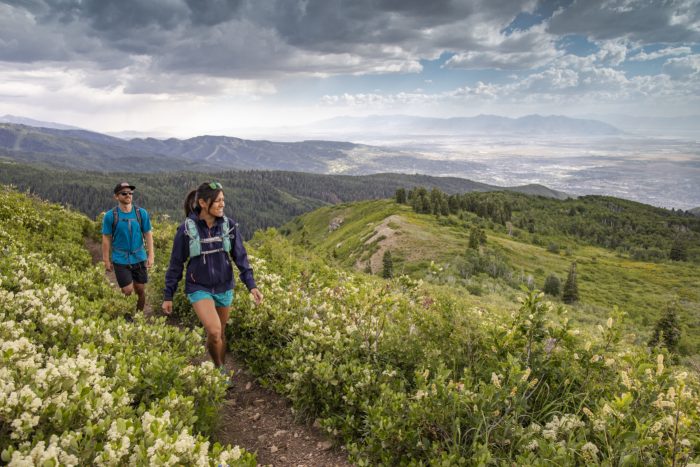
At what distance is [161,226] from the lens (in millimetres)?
17172

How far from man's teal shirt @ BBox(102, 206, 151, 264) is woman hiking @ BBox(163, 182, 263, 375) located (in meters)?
2.73

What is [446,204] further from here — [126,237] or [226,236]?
[226,236]

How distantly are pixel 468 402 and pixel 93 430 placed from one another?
349cm

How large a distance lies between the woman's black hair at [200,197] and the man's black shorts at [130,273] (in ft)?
10.7

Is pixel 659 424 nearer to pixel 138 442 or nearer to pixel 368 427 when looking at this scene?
pixel 368 427

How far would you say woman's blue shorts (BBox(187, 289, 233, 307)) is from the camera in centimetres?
610

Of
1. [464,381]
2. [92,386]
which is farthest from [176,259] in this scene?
[464,381]

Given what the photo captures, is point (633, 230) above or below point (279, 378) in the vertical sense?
below

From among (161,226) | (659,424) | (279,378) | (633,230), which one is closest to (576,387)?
(659,424)

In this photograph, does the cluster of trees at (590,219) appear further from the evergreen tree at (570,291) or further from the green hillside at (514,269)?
the evergreen tree at (570,291)

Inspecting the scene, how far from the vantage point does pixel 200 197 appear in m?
6.11

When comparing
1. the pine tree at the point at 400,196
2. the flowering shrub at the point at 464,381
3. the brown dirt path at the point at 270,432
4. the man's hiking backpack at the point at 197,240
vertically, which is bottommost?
the pine tree at the point at 400,196

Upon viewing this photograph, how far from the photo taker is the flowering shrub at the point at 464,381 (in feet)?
11.7

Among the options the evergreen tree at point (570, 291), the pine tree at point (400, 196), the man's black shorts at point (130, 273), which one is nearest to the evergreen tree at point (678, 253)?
the pine tree at point (400, 196)
